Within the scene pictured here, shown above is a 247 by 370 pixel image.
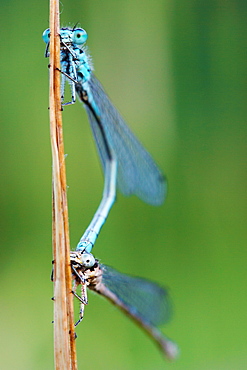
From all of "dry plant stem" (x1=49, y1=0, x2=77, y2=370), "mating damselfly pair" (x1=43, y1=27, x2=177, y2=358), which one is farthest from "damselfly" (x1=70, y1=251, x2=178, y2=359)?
"dry plant stem" (x1=49, y1=0, x2=77, y2=370)

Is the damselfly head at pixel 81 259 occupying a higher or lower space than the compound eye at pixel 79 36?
lower

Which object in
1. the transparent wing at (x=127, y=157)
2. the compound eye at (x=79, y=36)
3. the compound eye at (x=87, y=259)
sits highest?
the compound eye at (x=79, y=36)

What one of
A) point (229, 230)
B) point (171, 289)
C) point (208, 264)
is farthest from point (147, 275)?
point (229, 230)

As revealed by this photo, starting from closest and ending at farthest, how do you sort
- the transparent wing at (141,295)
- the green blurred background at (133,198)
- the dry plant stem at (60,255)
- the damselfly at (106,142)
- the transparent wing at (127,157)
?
the dry plant stem at (60,255), the damselfly at (106,142), the transparent wing at (141,295), the transparent wing at (127,157), the green blurred background at (133,198)

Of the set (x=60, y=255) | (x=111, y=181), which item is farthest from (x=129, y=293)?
(x=60, y=255)

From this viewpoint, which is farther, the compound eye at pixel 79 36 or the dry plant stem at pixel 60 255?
the compound eye at pixel 79 36

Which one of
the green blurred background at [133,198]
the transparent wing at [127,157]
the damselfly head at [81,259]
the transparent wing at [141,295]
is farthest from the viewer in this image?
the green blurred background at [133,198]

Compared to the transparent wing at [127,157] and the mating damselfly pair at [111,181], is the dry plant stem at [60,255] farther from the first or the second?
the transparent wing at [127,157]

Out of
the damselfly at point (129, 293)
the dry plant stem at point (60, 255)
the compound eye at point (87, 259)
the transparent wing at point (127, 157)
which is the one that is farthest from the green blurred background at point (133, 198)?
the dry plant stem at point (60, 255)
